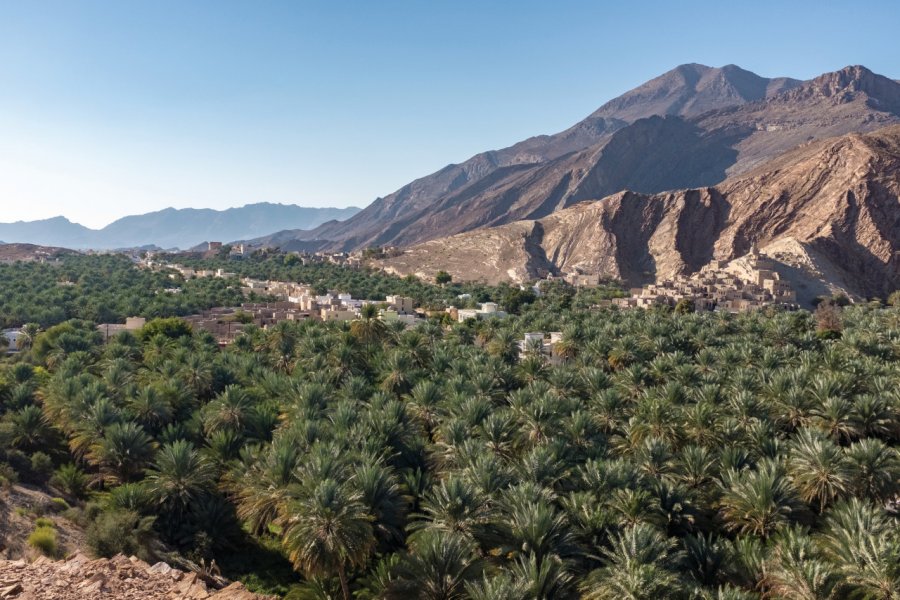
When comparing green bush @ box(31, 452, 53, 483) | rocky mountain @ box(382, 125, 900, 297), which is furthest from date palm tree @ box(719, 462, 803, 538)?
rocky mountain @ box(382, 125, 900, 297)

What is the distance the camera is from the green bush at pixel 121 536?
15.9m

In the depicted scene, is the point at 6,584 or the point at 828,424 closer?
the point at 6,584

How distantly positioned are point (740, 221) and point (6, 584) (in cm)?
13100

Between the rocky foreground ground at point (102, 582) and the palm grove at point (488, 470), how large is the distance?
200 cm

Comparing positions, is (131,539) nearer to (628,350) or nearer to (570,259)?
(628,350)

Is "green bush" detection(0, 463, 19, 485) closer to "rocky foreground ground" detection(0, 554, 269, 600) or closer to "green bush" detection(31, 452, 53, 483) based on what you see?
"green bush" detection(31, 452, 53, 483)

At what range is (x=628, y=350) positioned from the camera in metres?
33.4

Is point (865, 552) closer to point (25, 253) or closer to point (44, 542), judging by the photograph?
point (44, 542)

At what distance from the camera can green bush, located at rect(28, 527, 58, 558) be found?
16078 mm

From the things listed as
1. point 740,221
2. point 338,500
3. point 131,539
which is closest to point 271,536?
point 131,539

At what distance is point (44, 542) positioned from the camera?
638 inches

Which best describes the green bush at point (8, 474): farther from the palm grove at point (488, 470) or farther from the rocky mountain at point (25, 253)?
the rocky mountain at point (25, 253)

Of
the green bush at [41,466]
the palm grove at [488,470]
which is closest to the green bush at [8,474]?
the palm grove at [488,470]

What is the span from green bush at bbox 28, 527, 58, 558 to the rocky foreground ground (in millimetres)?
2155
